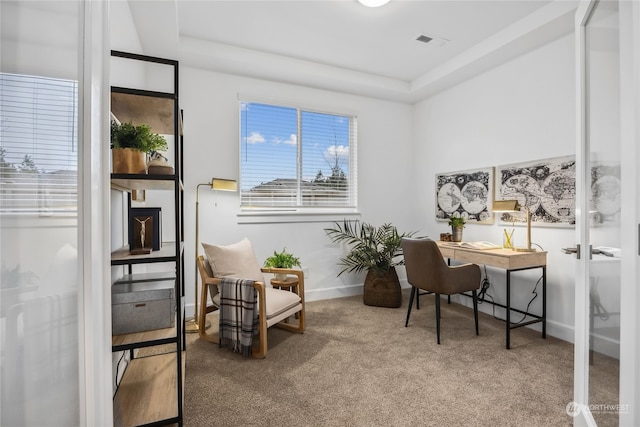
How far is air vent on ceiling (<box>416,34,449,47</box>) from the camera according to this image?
3.01 m

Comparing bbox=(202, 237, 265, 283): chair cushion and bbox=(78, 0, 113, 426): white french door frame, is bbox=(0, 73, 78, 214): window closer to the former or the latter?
bbox=(78, 0, 113, 426): white french door frame

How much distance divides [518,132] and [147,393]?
3.75 metres

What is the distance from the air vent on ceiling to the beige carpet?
277 centimetres

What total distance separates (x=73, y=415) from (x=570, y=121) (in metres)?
3.68

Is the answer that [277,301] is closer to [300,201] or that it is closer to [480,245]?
[300,201]

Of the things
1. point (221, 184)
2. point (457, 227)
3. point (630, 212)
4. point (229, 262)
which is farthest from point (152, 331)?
point (457, 227)

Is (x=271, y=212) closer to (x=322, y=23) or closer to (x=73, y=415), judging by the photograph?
(x=322, y=23)

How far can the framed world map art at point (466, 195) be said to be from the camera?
3451 mm

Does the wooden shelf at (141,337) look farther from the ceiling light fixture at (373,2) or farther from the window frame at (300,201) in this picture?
the ceiling light fixture at (373,2)

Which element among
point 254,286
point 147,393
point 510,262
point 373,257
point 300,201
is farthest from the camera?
point 300,201

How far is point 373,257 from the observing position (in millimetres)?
3684

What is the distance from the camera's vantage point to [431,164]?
4219 millimetres

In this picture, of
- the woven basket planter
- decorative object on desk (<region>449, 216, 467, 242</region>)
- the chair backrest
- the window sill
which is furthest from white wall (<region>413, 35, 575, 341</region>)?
the window sill

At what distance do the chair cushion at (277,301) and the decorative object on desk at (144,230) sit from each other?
1085 millimetres
